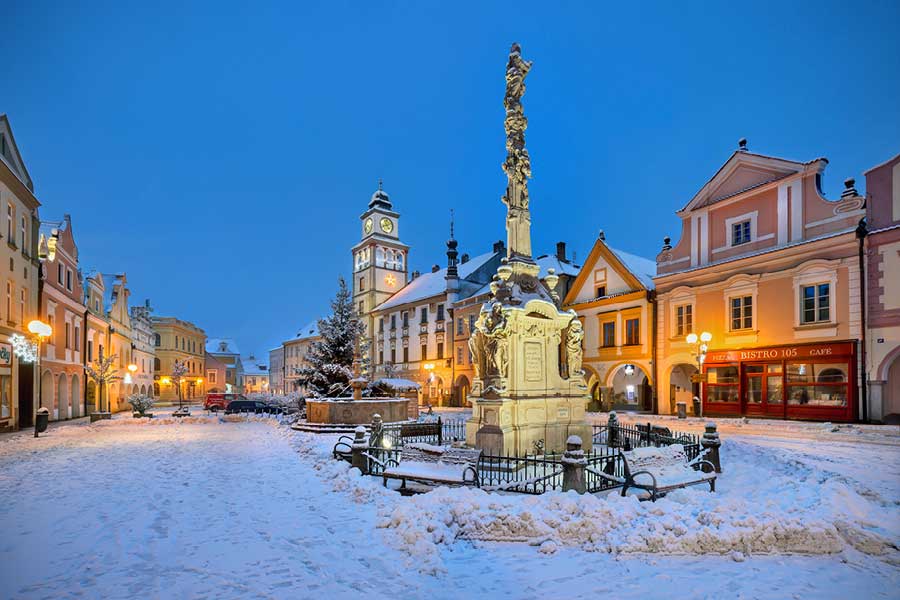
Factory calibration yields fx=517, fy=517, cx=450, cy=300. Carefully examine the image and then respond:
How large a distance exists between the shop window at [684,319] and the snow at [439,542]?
59.4 ft

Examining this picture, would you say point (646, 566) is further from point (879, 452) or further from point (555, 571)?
point (879, 452)

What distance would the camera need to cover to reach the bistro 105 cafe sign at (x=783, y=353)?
21438 millimetres

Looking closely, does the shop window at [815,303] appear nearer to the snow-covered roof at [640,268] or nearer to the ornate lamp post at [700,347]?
the ornate lamp post at [700,347]

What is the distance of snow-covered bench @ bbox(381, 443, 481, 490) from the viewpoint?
29.9 feet

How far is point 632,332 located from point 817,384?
34.8 feet

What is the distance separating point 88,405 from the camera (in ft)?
118

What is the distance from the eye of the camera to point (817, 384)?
877 inches

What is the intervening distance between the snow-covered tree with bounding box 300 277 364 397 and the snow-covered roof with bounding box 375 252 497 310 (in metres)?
22.3

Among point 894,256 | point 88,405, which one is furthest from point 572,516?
point 88,405

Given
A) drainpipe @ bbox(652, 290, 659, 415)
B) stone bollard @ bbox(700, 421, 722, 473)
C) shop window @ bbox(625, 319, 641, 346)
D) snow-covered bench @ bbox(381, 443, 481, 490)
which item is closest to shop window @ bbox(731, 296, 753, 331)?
drainpipe @ bbox(652, 290, 659, 415)

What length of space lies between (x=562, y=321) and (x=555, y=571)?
7.80 meters

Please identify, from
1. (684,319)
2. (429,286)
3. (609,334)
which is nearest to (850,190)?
(684,319)

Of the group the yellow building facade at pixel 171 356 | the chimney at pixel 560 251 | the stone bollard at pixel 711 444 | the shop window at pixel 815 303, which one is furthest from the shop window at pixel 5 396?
the yellow building facade at pixel 171 356

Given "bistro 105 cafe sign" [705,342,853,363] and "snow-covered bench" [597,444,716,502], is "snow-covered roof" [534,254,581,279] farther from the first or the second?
"snow-covered bench" [597,444,716,502]
